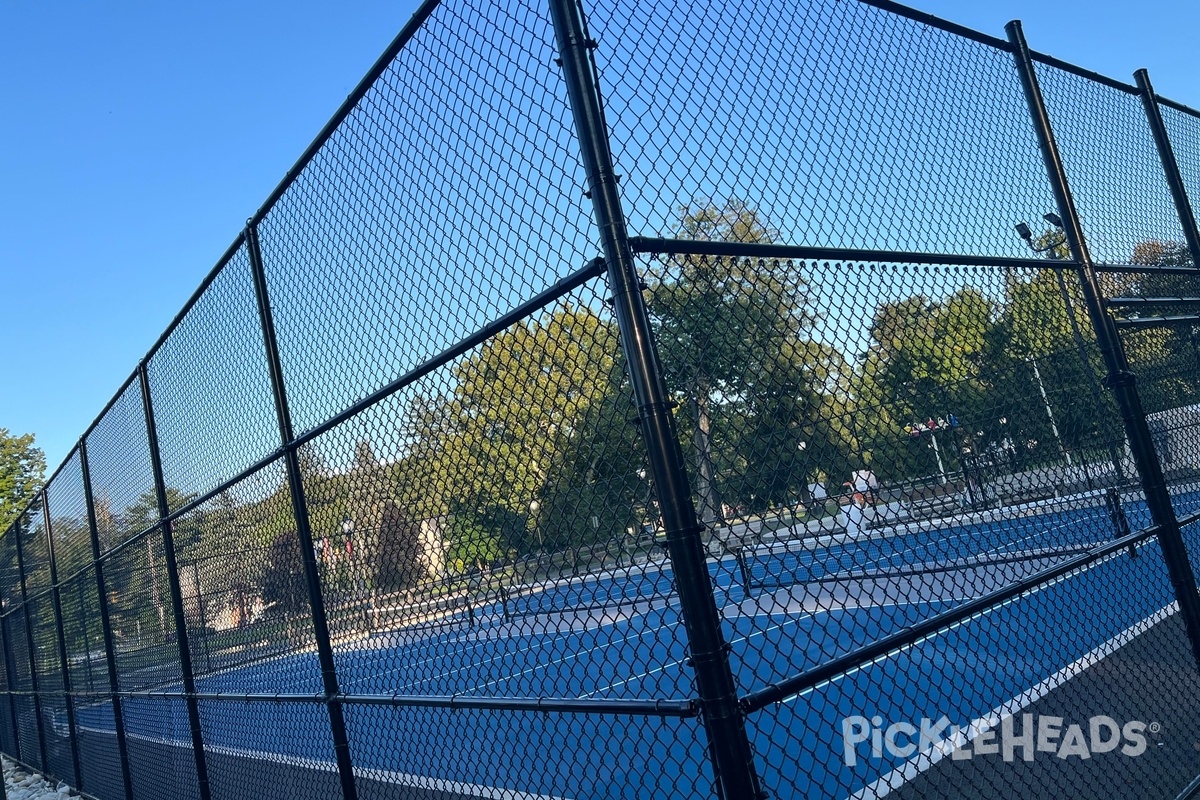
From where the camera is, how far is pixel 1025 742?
4.73m

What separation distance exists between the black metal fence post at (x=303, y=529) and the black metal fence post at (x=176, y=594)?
1987mm

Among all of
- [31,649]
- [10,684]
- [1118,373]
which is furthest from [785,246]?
[10,684]

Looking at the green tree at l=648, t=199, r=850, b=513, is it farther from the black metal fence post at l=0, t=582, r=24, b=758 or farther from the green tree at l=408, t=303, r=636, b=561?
the black metal fence post at l=0, t=582, r=24, b=758

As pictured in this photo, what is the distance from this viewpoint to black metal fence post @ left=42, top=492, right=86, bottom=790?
8070mm

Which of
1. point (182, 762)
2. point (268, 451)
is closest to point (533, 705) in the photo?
point (268, 451)

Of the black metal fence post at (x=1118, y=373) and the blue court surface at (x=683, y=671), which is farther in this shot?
the black metal fence post at (x=1118, y=373)

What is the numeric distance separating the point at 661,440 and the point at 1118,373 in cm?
260

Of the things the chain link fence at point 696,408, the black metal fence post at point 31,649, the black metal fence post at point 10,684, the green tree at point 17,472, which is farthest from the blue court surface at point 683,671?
the green tree at point 17,472

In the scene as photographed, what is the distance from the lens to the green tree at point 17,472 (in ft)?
130

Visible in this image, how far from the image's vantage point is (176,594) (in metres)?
5.27

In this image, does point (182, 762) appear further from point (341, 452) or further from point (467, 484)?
point (467, 484)

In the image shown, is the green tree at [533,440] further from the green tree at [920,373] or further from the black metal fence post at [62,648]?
the black metal fence post at [62,648]

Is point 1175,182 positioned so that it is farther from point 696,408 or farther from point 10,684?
point 10,684

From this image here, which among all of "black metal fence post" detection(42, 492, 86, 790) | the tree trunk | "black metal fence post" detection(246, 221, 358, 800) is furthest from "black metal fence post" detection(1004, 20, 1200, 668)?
"black metal fence post" detection(42, 492, 86, 790)
